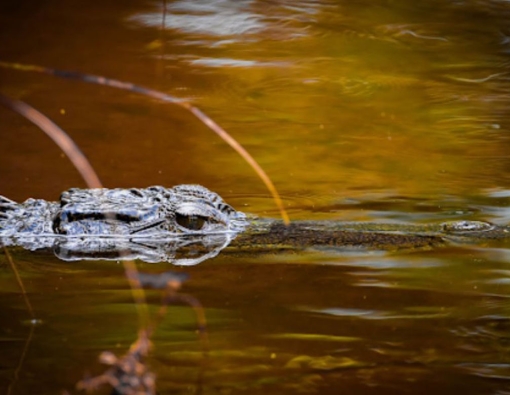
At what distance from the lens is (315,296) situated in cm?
307

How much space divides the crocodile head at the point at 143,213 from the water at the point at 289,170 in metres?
0.25

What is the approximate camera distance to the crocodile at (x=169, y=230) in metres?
3.65

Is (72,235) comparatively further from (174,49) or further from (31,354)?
(174,49)

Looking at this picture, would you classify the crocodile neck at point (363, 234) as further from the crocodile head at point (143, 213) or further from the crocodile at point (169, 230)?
the crocodile head at point (143, 213)

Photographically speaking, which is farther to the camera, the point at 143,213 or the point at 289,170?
the point at 289,170

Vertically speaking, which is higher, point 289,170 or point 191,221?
point 191,221

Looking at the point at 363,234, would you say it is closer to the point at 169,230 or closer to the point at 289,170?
the point at 169,230

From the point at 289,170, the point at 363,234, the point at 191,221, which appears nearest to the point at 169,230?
the point at 191,221

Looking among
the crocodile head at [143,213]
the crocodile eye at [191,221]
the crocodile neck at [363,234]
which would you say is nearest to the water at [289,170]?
the crocodile neck at [363,234]

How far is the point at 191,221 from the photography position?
3814 mm

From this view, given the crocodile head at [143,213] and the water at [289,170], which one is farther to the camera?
the crocodile head at [143,213]

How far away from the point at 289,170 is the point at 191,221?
4.59 ft

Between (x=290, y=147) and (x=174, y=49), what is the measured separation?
2630 millimetres

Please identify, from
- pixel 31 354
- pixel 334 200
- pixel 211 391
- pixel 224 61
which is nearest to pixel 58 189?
pixel 334 200
